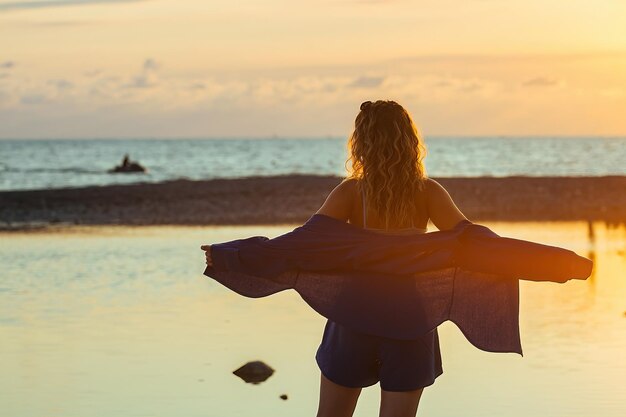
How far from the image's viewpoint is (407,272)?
5738 millimetres

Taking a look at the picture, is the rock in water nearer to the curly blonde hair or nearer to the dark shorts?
the dark shorts

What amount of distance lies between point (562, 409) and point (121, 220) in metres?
20.8

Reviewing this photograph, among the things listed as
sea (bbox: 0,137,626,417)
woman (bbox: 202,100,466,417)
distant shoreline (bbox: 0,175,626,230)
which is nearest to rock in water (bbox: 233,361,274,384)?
sea (bbox: 0,137,626,417)

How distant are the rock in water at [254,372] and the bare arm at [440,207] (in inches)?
174

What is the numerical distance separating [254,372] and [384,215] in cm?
449

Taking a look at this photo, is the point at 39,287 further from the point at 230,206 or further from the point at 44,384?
the point at 230,206

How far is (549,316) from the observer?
1305 centimetres

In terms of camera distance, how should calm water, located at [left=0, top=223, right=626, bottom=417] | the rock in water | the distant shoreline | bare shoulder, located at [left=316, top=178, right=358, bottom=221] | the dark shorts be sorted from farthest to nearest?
the distant shoreline
the rock in water
calm water, located at [left=0, top=223, right=626, bottom=417]
bare shoulder, located at [left=316, top=178, right=358, bottom=221]
the dark shorts

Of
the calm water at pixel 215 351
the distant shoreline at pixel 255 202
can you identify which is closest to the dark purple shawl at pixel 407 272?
the calm water at pixel 215 351

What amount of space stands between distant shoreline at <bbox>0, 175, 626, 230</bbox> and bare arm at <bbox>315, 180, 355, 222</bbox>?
2195 centimetres

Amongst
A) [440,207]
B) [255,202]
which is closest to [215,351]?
[440,207]

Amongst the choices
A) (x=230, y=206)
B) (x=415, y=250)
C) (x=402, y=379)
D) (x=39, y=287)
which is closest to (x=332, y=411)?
(x=402, y=379)

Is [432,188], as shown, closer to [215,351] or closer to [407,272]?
[407,272]

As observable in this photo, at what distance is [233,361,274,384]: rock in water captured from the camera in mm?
9945
